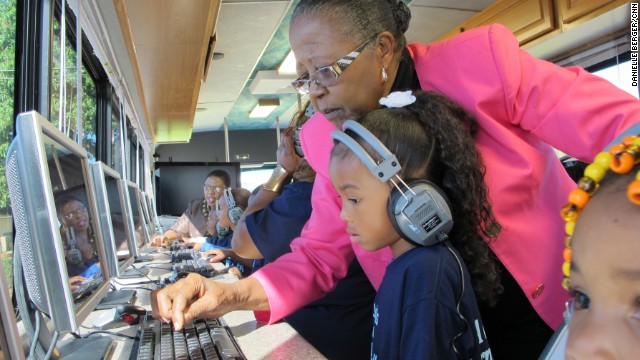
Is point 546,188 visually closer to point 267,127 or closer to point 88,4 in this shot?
point 88,4

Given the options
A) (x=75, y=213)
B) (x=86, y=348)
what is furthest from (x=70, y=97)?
(x=86, y=348)

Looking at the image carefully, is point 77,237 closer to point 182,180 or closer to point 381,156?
point 381,156

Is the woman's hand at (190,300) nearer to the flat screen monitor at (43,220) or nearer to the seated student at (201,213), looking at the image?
the flat screen monitor at (43,220)

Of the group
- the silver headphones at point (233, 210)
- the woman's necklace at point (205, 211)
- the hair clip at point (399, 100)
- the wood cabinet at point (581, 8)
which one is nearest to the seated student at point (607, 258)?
the hair clip at point (399, 100)

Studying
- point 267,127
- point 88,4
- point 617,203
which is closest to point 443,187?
point 617,203

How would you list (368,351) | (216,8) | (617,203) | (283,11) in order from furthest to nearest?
(283,11), (216,8), (368,351), (617,203)

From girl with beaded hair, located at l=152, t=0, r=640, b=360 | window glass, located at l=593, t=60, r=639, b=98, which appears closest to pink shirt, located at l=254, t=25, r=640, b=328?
girl with beaded hair, located at l=152, t=0, r=640, b=360

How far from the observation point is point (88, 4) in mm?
2279

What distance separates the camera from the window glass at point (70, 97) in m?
1.92

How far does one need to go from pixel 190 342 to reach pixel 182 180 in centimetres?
546

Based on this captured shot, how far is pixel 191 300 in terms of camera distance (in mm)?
933

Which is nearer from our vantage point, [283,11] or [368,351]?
[368,351]

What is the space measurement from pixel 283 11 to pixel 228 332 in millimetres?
2625

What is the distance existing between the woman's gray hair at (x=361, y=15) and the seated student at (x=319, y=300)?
60 centimetres
